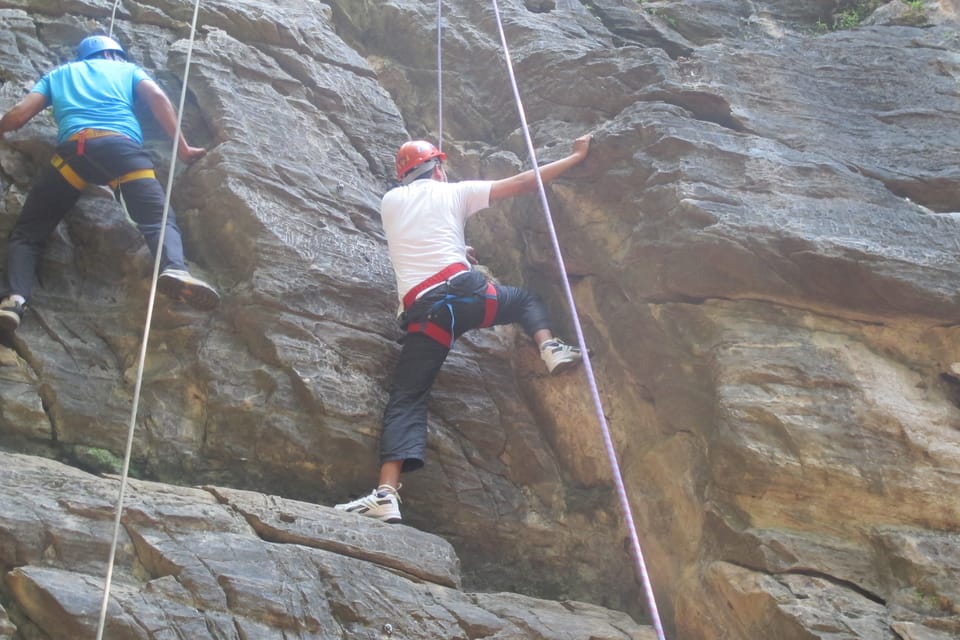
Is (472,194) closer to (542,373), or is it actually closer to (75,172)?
(542,373)

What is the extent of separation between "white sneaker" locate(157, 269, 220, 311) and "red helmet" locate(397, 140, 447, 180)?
1563mm

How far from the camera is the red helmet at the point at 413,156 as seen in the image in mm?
6332

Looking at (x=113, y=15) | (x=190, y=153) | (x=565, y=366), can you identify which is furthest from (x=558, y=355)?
(x=113, y=15)

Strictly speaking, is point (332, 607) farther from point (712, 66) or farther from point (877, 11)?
point (877, 11)

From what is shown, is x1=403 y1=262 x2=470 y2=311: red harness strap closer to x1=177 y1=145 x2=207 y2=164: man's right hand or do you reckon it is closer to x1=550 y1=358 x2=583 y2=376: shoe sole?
x1=550 y1=358 x2=583 y2=376: shoe sole

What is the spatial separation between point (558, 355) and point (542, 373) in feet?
1.51

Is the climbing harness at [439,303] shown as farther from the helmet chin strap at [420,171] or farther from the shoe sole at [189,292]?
the shoe sole at [189,292]

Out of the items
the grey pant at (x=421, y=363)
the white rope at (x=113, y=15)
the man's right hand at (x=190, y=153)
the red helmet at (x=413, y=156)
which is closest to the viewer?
the grey pant at (x=421, y=363)

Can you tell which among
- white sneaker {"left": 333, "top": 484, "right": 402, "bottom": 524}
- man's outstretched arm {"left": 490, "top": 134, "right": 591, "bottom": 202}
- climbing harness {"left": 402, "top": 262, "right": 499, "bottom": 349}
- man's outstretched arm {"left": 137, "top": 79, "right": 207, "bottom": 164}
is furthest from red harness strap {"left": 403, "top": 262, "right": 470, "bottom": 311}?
man's outstretched arm {"left": 137, "top": 79, "right": 207, "bottom": 164}

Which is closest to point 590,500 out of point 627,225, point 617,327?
point 617,327

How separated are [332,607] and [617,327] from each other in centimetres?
278

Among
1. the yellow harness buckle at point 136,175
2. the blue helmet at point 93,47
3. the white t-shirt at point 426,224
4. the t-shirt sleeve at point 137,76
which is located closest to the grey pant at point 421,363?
the white t-shirt at point 426,224

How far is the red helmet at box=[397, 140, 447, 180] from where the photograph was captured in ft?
20.8

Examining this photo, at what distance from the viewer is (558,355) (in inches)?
235
